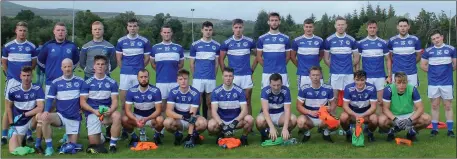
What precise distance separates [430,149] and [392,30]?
13726 mm

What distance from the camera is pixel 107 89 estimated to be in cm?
726

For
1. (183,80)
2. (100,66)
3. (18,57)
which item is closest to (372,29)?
(183,80)

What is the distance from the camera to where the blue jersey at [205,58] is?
8531mm

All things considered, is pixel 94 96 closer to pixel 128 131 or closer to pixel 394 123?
pixel 128 131

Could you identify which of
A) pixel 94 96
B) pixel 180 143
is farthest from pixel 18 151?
pixel 180 143

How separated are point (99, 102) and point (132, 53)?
1483 millimetres

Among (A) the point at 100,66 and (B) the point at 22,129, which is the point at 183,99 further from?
(B) the point at 22,129

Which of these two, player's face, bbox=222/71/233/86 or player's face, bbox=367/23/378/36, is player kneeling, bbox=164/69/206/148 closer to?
player's face, bbox=222/71/233/86

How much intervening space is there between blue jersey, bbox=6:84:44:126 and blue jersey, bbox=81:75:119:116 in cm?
70

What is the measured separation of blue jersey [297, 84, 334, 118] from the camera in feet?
24.9

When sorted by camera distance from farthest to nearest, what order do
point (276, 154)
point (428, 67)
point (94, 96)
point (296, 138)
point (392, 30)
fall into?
point (392, 30) < point (428, 67) < point (296, 138) < point (94, 96) < point (276, 154)

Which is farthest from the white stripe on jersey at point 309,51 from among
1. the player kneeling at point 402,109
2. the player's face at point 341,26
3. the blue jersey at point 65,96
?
the blue jersey at point 65,96

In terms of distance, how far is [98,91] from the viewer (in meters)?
7.22

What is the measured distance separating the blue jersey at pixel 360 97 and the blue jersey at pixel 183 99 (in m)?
2.32
